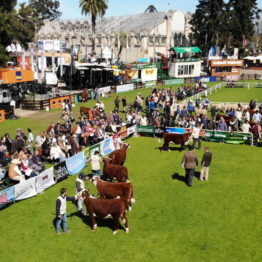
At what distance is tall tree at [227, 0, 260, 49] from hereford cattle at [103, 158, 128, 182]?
73.9m

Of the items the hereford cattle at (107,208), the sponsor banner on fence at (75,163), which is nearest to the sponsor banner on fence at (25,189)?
the sponsor banner on fence at (75,163)

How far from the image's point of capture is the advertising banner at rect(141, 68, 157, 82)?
52.9 m

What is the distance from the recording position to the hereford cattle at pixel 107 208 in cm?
1089

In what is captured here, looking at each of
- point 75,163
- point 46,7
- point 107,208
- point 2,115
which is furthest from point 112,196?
point 46,7

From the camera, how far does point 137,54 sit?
293 ft

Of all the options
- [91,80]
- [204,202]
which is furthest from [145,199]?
[91,80]

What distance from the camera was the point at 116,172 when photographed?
47.5ft

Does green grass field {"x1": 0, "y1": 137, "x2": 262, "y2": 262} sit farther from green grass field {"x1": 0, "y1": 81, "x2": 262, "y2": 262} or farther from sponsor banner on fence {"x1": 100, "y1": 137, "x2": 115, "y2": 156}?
sponsor banner on fence {"x1": 100, "y1": 137, "x2": 115, "y2": 156}

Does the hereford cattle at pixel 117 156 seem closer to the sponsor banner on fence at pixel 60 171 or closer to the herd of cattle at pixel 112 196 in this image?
the herd of cattle at pixel 112 196

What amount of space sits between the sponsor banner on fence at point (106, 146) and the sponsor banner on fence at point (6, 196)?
271 inches

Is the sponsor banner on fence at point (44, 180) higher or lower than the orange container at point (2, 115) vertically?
lower

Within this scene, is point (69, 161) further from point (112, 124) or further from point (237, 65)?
point (237, 65)

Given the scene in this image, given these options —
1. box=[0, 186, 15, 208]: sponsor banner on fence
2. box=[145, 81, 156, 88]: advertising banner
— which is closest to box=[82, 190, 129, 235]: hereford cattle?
box=[0, 186, 15, 208]: sponsor banner on fence

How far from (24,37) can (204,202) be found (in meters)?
60.3
